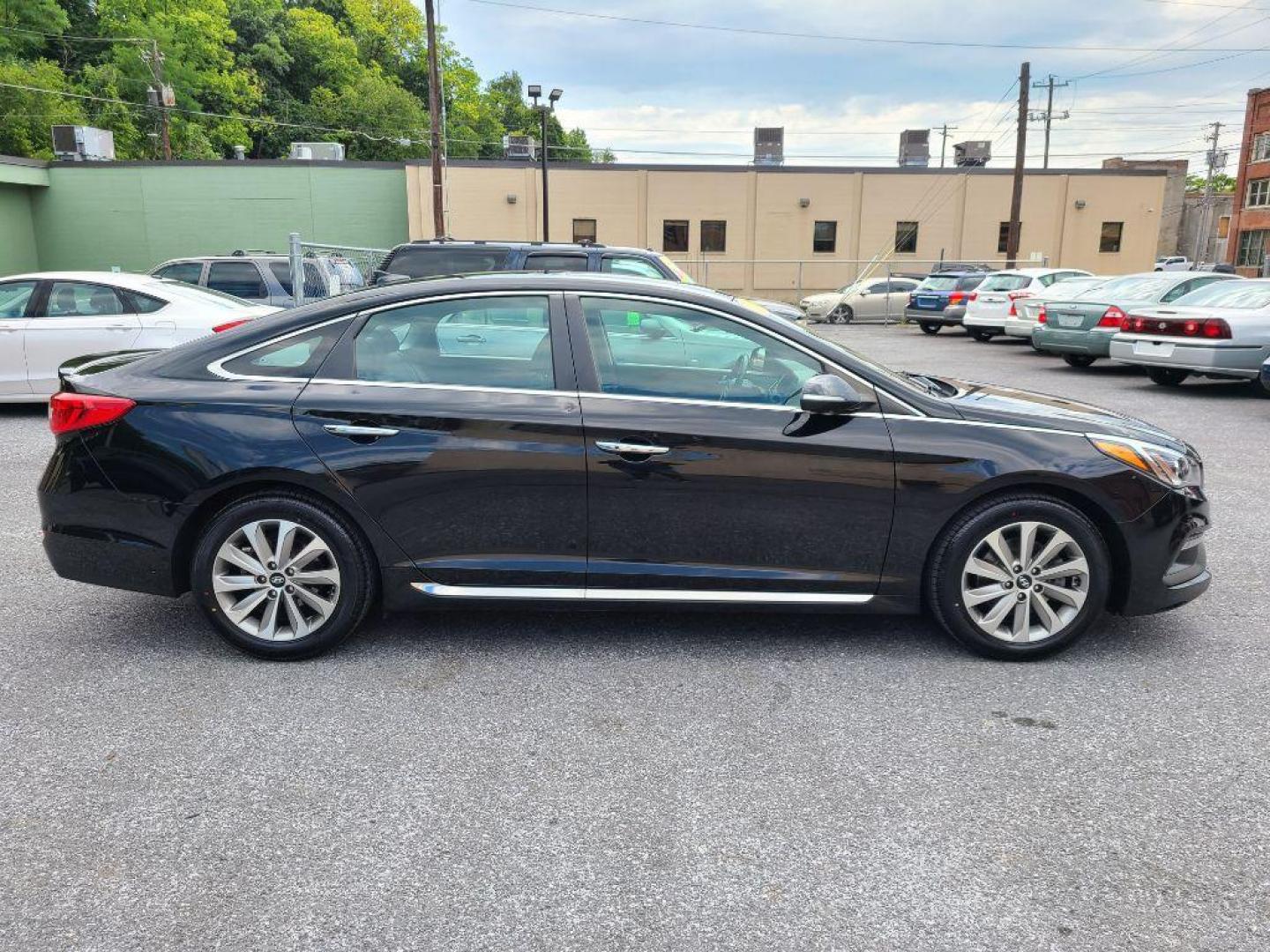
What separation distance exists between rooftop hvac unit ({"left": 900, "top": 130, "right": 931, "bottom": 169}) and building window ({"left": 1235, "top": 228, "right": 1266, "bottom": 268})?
23.5 metres

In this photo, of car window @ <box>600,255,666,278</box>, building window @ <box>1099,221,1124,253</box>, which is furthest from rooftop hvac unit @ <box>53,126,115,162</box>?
building window @ <box>1099,221,1124,253</box>

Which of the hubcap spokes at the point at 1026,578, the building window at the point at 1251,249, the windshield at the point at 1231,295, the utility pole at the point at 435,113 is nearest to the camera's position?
the hubcap spokes at the point at 1026,578

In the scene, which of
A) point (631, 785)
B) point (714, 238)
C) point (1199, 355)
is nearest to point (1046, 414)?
point (631, 785)

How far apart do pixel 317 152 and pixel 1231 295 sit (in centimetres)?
3081

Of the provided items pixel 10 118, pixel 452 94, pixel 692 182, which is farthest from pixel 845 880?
pixel 452 94

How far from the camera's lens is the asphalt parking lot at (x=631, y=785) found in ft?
7.91

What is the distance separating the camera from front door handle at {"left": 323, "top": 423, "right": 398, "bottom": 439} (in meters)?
3.86

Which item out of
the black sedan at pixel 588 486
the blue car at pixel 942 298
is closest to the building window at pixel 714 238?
the blue car at pixel 942 298

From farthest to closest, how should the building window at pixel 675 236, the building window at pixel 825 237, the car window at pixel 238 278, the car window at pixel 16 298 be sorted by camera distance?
Answer: 1. the building window at pixel 825 237
2. the building window at pixel 675 236
3. the car window at pixel 238 278
4. the car window at pixel 16 298

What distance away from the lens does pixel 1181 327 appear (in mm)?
11727

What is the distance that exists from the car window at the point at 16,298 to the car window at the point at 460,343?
297 inches

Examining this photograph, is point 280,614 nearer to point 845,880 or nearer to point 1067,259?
point 845,880

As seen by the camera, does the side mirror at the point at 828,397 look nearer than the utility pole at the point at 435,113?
Yes

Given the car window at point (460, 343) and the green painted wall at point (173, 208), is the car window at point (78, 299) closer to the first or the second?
the car window at point (460, 343)
